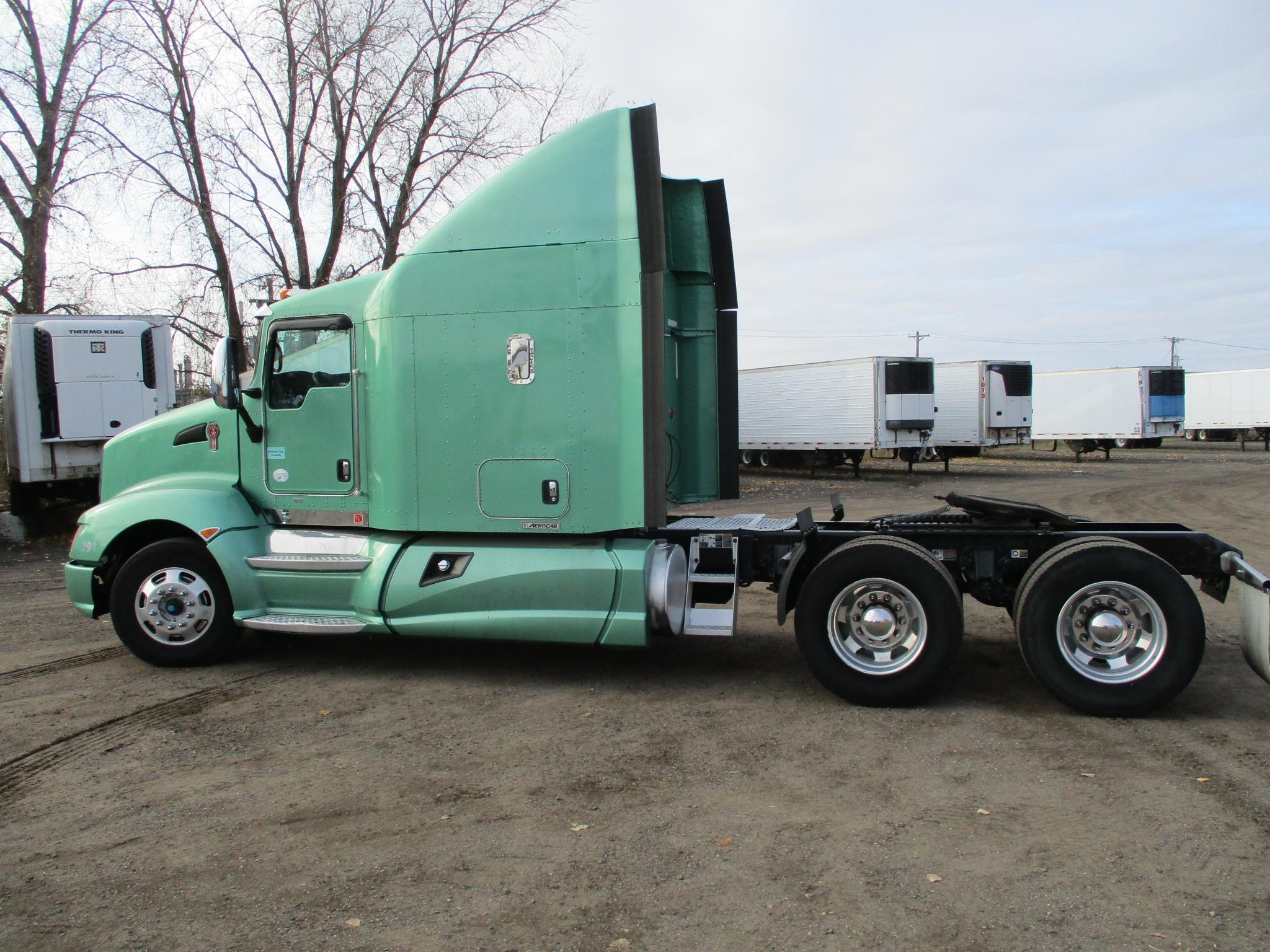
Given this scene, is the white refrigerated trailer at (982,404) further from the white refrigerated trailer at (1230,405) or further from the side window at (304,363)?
the side window at (304,363)

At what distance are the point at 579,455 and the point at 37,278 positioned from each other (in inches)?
772

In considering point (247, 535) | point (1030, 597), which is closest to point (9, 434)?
point (247, 535)

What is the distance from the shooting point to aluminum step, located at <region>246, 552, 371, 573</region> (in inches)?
268

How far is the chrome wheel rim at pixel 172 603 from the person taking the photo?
7.05 meters

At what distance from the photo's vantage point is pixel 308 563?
6.89 meters

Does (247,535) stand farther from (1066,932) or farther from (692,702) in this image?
(1066,932)

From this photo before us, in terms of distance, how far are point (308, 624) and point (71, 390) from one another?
10280mm

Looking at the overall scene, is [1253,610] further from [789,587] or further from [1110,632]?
[789,587]

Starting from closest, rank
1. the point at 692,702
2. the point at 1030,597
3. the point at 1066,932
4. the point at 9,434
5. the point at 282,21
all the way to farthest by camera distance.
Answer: the point at 1066,932 < the point at 1030,597 < the point at 692,702 < the point at 9,434 < the point at 282,21

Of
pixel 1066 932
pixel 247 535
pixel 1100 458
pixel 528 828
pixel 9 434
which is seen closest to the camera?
pixel 1066 932

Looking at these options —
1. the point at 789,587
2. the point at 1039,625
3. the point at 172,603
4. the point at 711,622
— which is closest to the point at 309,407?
the point at 172,603

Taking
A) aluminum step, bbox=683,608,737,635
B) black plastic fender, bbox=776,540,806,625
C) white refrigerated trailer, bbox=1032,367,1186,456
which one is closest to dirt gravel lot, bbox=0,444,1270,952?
aluminum step, bbox=683,608,737,635

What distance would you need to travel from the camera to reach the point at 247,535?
7.07m

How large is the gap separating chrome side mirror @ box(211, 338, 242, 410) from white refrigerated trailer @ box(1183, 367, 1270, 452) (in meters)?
46.2
